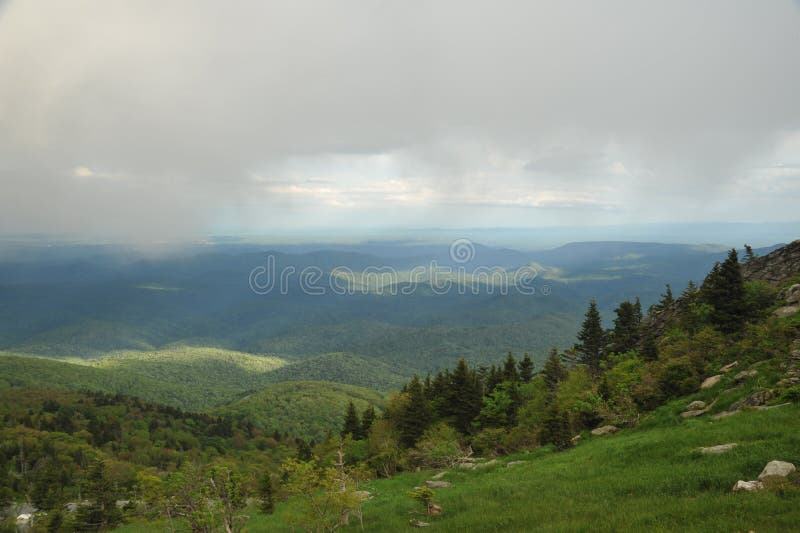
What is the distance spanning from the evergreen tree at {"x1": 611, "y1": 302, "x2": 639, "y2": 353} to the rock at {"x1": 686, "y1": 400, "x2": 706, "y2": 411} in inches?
1352

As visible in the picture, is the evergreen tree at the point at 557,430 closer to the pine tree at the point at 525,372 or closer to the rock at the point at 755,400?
the rock at the point at 755,400

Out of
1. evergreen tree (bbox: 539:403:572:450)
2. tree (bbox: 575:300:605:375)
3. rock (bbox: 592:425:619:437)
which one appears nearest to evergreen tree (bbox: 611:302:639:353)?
A: tree (bbox: 575:300:605:375)

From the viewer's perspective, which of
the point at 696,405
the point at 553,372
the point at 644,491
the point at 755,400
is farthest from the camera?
the point at 553,372

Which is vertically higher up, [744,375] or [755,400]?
[744,375]

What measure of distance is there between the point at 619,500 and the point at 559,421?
17010 millimetres

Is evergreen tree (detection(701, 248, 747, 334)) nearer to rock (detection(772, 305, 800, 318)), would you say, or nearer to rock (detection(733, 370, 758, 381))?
rock (detection(772, 305, 800, 318))

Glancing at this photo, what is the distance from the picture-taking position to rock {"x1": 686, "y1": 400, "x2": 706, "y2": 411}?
23.3m

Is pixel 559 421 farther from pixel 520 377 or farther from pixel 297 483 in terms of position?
pixel 520 377

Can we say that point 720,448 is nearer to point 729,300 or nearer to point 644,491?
point 644,491

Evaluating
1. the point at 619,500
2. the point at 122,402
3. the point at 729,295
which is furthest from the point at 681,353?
the point at 122,402

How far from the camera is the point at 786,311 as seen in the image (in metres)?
30.4

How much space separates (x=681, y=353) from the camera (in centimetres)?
3394

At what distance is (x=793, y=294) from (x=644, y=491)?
30.7 metres

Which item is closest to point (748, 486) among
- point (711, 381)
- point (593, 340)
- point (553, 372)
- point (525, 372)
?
point (711, 381)
